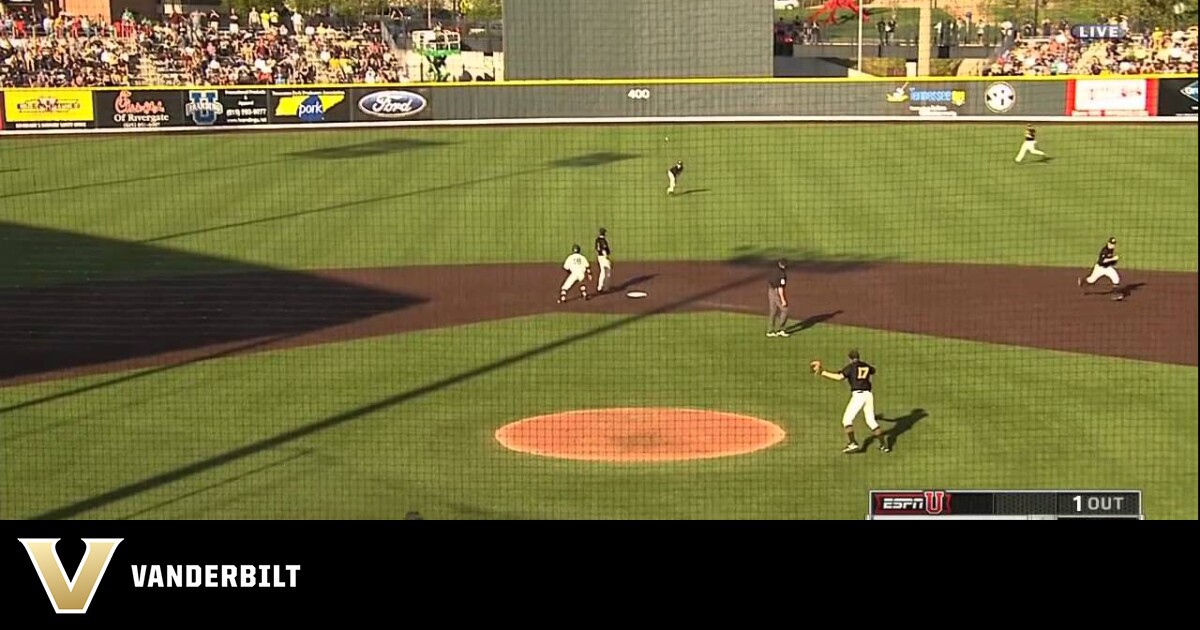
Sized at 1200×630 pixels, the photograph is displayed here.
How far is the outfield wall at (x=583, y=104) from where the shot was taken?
2653 cm

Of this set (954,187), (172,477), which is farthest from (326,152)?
(172,477)

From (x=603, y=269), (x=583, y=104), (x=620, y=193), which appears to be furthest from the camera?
(x=583, y=104)

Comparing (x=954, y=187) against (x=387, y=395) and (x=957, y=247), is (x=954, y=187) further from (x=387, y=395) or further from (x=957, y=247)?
(x=387, y=395)

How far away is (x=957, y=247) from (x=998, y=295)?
3114 mm

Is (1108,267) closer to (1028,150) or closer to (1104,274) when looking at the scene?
(1104,274)

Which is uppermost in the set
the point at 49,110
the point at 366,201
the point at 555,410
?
the point at 49,110

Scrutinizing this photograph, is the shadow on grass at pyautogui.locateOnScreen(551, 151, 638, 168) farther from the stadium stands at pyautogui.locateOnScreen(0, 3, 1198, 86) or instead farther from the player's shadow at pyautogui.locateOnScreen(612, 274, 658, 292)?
the player's shadow at pyautogui.locateOnScreen(612, 274, 658, 292)

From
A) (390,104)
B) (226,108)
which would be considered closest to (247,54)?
(226,108)

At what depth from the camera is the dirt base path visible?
13273mm

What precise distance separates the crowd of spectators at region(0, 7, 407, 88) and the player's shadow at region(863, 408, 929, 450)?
A: 2142 centimetres

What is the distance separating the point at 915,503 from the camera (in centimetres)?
555

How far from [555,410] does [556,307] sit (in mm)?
3961

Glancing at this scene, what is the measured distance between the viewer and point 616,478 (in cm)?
943
